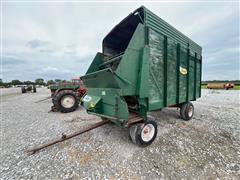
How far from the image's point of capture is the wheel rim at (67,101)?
677 centimetres

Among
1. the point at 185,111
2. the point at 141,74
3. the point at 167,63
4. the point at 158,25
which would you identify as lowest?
the point at 185,111

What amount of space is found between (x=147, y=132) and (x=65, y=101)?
17.7ft

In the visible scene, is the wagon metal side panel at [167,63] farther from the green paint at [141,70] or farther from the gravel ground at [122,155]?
the gravel ground at [122,155]

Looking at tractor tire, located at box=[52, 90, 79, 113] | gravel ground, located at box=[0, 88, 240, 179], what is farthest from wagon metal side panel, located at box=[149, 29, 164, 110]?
tractor tire, located at box=[52, 90, 79, 113]

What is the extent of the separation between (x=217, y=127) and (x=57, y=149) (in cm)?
548

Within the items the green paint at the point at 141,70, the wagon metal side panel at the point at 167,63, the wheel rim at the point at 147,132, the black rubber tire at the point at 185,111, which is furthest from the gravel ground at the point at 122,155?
the wagon metal side panel at the point at 167,63

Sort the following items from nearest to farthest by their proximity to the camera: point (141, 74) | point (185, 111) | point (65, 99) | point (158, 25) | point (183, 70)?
point (141, 74) → point (158, 25) → point (183, 70) → point (185, 111) → point (65, 99)

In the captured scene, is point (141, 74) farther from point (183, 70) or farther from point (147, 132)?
point (183, 70)

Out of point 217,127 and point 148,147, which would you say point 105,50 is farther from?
point 217,127

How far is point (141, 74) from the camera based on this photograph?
278 cm

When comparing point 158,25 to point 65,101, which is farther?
point 65,101

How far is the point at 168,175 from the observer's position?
7.30ft

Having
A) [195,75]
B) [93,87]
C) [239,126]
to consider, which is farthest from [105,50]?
[239,126]

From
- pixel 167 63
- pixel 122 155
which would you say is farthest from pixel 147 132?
pixel 167 63
